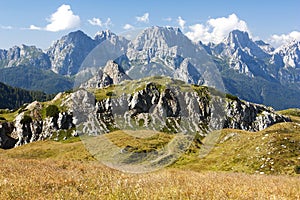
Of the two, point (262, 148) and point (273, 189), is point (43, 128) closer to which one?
point (262, 148)

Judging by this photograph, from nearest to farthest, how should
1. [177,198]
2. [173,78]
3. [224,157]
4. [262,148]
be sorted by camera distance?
[177,198], [173,78], [262,148], [224,157]

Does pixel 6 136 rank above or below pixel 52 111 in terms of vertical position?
below

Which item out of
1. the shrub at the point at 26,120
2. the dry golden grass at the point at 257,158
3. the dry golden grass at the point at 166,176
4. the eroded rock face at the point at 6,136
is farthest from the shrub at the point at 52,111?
the dry golden grass at the point at 257,158

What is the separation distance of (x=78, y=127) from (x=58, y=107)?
24.6 metres

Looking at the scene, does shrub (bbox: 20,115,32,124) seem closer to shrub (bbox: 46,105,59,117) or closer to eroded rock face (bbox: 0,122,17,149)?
eroded rock face (bbox: 0,122,17,149)

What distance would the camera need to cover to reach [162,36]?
24.4 m

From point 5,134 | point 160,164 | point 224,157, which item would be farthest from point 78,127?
point 160,164

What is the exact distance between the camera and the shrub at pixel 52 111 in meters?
177

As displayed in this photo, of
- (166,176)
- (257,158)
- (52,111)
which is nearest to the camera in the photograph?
(166,176)

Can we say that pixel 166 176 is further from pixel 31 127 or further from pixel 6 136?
pixel 31 127

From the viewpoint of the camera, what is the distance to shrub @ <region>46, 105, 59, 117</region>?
176600 mm

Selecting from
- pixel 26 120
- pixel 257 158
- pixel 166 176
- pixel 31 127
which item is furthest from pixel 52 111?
pixel 166 176

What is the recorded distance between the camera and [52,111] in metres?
178

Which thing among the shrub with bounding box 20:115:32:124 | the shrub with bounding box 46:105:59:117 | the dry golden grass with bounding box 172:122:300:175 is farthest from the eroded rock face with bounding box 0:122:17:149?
the dry golden grass with bounding box 172:122:300:175
